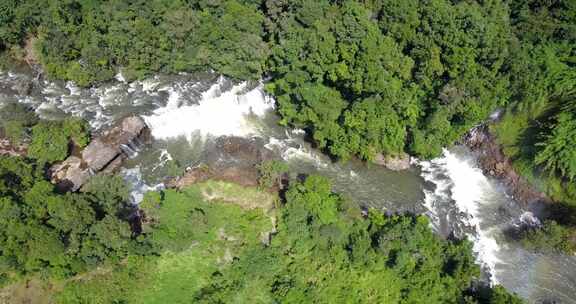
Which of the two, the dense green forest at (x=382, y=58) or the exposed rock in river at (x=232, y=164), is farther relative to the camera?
the exposed rock in river at (x=232, y=164)

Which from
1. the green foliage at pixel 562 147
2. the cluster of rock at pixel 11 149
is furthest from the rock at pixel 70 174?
the green foliage at pixel 562 147

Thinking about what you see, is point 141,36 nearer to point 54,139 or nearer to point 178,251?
point 54,139

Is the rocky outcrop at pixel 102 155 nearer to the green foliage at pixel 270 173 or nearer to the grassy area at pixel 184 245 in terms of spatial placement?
the grassy area at pixel 184 245

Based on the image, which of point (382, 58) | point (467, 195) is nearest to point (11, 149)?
point (382, 58)

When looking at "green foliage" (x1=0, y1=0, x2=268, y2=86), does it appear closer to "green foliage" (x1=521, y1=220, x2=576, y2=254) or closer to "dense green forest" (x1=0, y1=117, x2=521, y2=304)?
"dense green forest" (x1=0, y1=117, x2=521, y2=304)

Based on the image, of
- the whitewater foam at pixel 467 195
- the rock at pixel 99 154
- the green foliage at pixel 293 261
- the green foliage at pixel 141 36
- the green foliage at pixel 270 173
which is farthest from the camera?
the green foliage at pixel 141 36

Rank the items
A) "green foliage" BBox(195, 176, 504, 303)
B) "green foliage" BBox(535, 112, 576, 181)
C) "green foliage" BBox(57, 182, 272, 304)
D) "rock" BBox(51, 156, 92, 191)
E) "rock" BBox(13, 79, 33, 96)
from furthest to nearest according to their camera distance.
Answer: "rock" BBox(13, 79, 33, 96) → "rock" BBox(51, 156, 92, 191) → "green foliage" BBox(535, 112, 576, 181) → "green foliage" BBox(195, 176, 504, 303) → "green foliage" BBox(57, 182, 272, 304)

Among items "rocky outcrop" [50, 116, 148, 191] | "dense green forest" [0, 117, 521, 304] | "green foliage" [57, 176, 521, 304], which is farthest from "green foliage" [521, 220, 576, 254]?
"rocky outcrop" [50, 116, 148, 191]

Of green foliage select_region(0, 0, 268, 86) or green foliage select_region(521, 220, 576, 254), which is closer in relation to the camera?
green foliage select_region(521, 220, 576, 254)
